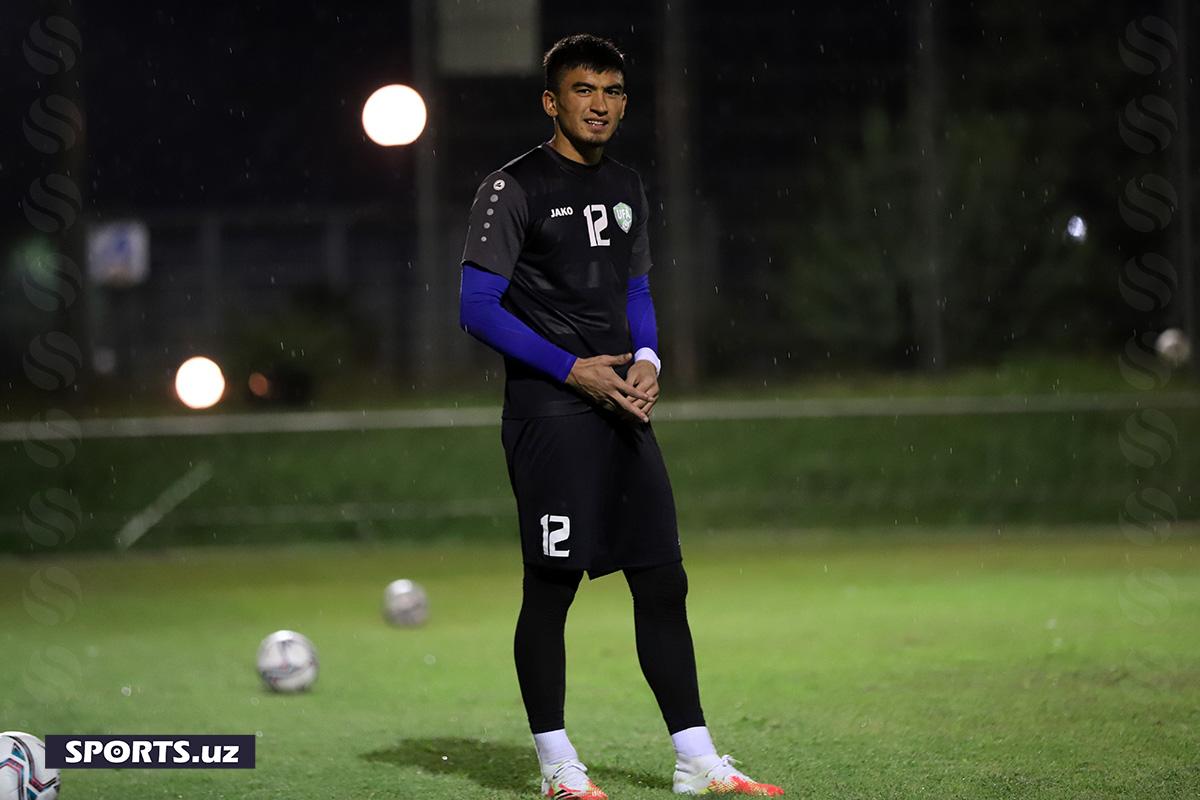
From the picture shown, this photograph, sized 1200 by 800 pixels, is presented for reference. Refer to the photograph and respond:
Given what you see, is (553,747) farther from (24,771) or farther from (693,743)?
(24,771)

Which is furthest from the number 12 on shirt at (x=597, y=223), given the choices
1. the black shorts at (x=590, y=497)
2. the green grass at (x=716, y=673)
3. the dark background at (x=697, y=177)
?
the dark background at (x=697, y=177)

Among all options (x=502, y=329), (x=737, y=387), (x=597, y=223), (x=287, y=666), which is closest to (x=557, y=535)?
(x=502, y=329)

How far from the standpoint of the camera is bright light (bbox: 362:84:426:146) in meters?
15.7

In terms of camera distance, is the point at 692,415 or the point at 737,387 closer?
the point at 692,415

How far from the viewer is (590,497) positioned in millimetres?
4195

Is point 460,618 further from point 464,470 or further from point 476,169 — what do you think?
point 476,169

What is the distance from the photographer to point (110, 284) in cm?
2252

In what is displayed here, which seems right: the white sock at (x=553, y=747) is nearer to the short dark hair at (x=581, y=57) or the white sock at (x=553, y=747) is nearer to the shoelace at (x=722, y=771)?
the shoelace at (x=722, y=771)

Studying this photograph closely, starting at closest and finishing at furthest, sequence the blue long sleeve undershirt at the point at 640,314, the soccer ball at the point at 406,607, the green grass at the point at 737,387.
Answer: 1. the blue long sleeve undershirt at the point at 640,314
2. the soccer ball at the point at 406,607
3. the green grass at the point at 737,387

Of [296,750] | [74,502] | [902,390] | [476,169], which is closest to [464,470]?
[74,502]

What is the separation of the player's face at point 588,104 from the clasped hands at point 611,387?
561 millimetres

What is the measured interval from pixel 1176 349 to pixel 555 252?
13.6m

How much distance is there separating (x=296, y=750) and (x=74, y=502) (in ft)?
29.1

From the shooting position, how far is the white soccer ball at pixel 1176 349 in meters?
16.4
